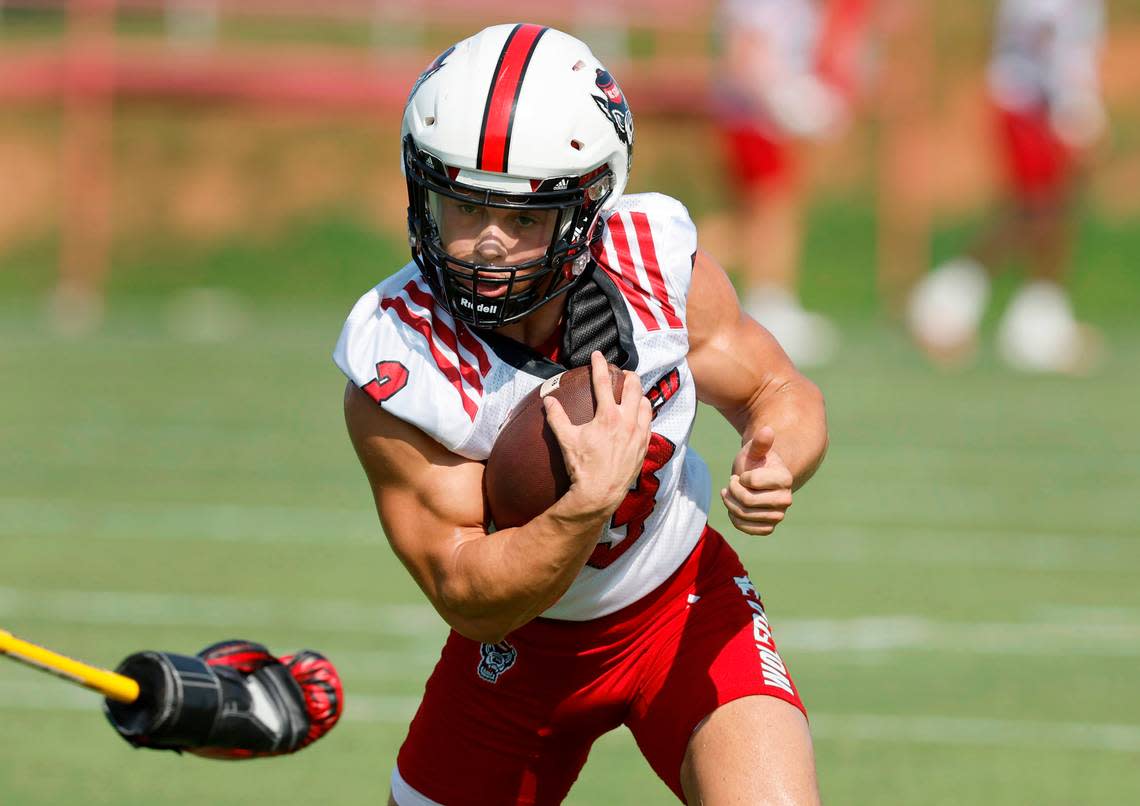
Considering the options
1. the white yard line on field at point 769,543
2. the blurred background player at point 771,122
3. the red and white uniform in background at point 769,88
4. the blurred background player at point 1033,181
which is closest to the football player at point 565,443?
the white yard line on field at point 769,543

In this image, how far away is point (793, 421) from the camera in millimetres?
3771

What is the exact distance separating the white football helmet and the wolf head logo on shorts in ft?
2.33

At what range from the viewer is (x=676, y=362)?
3658mm

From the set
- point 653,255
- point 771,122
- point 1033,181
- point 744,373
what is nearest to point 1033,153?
point 1033,181

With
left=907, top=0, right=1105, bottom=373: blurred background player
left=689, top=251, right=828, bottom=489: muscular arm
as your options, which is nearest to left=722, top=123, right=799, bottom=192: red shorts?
left=907, top=0, right=1105, bottom=373: blurred background player

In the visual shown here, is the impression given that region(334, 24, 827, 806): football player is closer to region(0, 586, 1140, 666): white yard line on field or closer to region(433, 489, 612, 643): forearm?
region(433, 489, 612, 643): forearm

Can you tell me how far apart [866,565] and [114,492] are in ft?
11.1

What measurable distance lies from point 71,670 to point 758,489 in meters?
1.40

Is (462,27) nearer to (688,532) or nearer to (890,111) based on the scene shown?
(890,111)

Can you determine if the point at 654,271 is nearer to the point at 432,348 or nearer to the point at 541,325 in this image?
the point at 541,325

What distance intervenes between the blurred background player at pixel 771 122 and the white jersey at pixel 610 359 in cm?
869

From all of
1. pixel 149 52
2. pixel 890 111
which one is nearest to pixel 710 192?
pixel 890 111

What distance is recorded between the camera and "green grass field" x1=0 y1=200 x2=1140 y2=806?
4988 mm

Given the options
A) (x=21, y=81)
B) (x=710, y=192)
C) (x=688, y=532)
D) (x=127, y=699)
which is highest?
(x=688, y=532)
